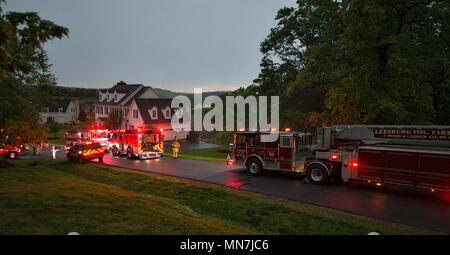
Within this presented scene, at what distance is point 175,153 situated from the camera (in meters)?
23.8

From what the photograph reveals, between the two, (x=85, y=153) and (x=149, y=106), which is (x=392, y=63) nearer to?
(x=85, y=153)

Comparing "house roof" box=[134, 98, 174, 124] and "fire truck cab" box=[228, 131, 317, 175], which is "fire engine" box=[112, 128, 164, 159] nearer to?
"fire truck cab" box=[228, 131, 317, 175]

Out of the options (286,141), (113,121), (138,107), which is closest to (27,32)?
(286,141)

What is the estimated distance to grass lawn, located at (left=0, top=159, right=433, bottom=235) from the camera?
6990mm

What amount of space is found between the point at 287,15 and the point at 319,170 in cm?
2073

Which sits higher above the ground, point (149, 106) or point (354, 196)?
point (149, 106)

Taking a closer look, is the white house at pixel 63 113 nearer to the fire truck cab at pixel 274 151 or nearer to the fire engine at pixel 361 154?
the fire truck cab at pixel 274 151

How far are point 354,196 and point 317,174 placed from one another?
248 cm

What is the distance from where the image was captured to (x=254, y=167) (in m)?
16.4

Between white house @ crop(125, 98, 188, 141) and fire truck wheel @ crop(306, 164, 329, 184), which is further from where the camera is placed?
white house @ crop(125, 98, 188, 141)

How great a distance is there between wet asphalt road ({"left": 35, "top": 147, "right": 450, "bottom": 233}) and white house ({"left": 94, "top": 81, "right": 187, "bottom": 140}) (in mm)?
25688

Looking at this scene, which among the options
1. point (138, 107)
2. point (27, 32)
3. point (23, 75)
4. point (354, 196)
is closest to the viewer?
point (27, 32)

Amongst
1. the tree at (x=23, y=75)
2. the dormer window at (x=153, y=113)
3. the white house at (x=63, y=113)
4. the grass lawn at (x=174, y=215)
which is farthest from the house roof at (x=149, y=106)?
the white house at (x=63, y=113)

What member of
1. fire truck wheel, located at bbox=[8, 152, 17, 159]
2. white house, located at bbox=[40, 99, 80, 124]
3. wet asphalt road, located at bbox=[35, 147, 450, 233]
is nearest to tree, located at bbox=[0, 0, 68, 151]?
fire truck wheel, located at bbox=[8, 152, 17, 159]
